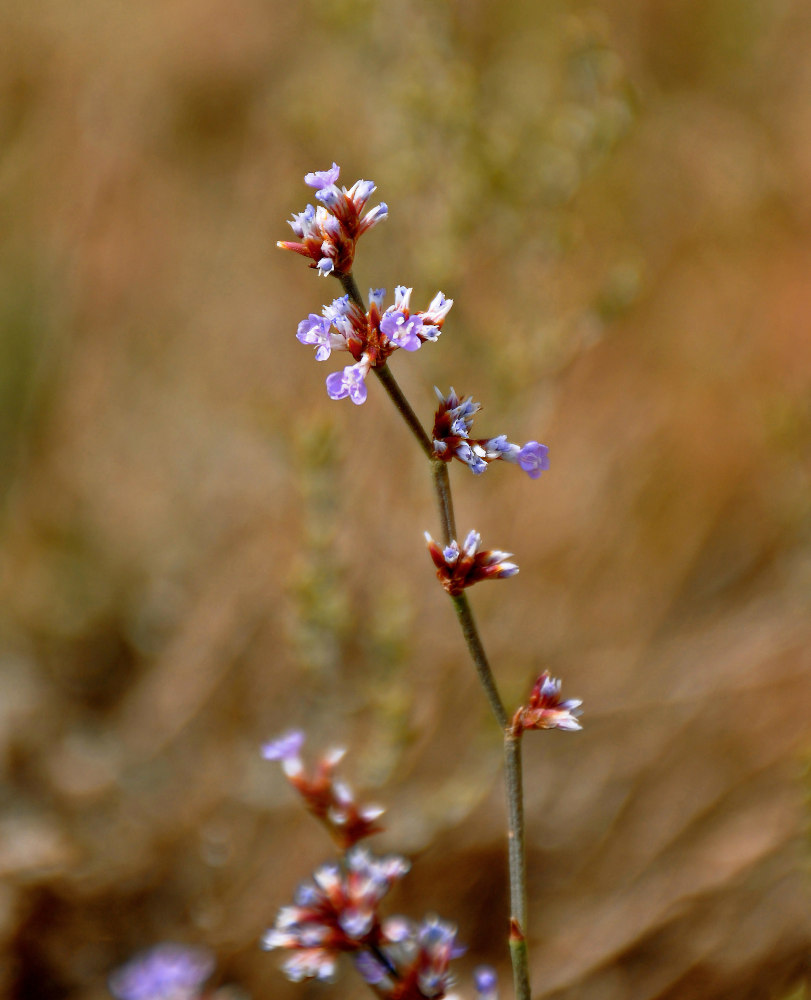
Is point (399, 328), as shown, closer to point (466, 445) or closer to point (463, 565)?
point (466, 445)

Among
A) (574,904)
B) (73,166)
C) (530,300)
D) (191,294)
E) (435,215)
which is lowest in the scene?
(574,904)

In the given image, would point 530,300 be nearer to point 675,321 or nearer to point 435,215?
point 435,215

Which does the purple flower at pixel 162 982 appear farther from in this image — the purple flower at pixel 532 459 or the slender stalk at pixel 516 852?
the purple flower at pixel 532 459

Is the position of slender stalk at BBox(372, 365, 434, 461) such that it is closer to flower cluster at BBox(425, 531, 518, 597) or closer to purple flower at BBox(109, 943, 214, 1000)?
flower cluster at BBox(425, 531, 518, 597)

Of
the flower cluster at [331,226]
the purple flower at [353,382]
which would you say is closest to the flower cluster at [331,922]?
the purple flower at [353,382]

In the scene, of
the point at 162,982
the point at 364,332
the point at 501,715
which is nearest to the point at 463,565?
the point at 501,715

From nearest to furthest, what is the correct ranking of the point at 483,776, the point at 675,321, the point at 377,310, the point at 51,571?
the point at 377,310 < the point at 483,776 < the point at 51,571 < the point at 675,321

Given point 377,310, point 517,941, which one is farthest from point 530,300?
point 517,941

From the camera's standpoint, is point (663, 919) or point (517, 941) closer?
point (517, 941)
